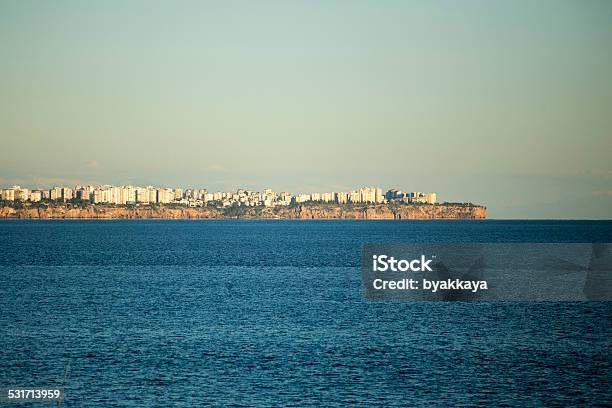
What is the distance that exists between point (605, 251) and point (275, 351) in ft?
487

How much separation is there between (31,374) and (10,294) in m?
42.2

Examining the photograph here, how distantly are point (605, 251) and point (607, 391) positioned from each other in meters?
149

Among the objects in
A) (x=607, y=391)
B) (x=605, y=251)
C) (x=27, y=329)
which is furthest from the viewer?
(x=605, y=251)

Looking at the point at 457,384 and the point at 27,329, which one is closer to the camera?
the point at 457,384

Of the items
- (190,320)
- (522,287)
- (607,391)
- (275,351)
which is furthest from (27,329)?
(522,287)

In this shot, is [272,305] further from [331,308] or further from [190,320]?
[190,320]

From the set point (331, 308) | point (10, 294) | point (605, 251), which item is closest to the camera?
point (331, 308)

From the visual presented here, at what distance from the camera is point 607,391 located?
45.0 meters

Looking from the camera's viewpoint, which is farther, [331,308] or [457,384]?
[331,308]

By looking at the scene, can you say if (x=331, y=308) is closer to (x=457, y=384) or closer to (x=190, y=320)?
(x=190, y=320)

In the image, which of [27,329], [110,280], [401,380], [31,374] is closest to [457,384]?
[401,380]

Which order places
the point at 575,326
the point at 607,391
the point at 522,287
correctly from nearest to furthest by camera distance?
the point at 607,391 → the point at 575,326 → the point at 522,287

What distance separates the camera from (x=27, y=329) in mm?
63344

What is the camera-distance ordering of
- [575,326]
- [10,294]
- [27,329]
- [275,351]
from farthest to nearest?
[10,294] → [575,326] → [27,329] → [275,351]
